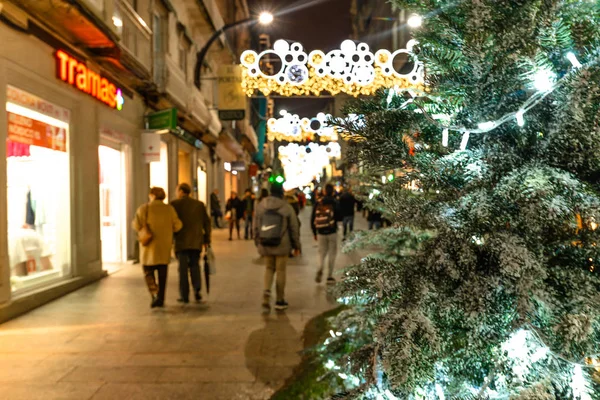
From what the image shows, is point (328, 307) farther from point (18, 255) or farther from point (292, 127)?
point (292, 127)

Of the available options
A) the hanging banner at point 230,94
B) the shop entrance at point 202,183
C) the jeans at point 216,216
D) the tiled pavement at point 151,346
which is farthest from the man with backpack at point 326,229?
the shop entrance at point 202,183

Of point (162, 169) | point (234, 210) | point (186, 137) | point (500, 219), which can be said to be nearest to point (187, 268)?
point (500, 219)

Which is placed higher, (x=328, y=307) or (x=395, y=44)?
(x=395, y=44)

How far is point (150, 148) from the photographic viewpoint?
1253 centimetres

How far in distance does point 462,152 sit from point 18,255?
748 centimetres

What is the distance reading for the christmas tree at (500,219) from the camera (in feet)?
→ 5.82

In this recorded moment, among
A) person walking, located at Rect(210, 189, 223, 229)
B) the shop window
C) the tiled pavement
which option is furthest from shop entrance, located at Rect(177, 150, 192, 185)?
the tiled pavement

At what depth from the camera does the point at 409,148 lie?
2205 mm

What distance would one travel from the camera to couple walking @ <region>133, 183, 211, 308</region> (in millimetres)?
7258

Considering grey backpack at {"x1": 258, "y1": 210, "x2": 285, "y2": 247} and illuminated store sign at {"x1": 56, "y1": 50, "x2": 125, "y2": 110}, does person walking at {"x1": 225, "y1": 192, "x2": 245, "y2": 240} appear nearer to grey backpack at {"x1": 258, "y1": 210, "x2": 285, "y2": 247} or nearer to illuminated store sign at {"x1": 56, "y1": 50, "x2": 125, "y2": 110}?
illuminated store sign at {"x1": 56, "y1": 50, "x2": 125, "y2": 110}

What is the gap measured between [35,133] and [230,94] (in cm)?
906

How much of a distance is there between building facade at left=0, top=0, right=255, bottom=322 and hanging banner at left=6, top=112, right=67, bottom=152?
16 millimetres

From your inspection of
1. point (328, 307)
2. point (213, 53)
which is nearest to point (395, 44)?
point (213, 53)

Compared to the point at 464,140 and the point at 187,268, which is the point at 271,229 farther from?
the point at 464,140
